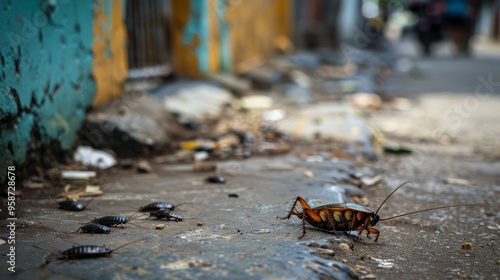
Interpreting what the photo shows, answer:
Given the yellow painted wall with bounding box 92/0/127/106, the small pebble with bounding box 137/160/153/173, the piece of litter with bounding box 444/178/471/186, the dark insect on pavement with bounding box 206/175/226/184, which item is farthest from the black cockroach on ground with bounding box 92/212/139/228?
the piece of litter with bounding box 444/178/471/186

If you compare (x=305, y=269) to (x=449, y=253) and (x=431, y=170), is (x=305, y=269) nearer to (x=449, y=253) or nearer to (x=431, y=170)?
(x=449, y=253)

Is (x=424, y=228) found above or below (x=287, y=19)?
below

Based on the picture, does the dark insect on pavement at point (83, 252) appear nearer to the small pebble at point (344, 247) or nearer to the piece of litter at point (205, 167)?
the small pebble at point (344, 247)

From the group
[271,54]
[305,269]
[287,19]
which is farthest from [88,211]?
[287,19]

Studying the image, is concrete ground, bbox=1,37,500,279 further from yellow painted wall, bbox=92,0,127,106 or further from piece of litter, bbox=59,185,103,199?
yellow painted wall, bbox=92,0,127,106

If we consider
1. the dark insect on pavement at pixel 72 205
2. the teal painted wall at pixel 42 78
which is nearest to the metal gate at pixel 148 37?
the teal painted wall at pixel 42 78

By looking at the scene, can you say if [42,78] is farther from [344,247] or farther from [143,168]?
[344,247]
